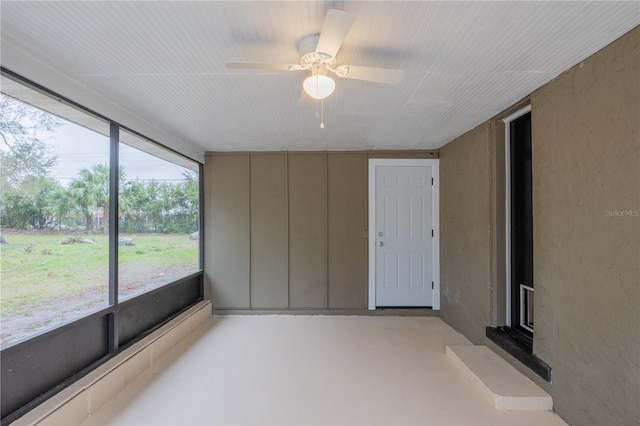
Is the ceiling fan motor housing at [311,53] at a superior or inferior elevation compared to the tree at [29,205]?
superior

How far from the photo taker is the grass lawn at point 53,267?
68.2 inches

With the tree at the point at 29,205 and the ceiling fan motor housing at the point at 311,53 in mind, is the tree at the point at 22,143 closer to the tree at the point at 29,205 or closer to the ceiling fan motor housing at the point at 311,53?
the tree at the point at 29,205

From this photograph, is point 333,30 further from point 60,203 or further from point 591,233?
point 60,203

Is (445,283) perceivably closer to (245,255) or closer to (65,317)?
(245,255)

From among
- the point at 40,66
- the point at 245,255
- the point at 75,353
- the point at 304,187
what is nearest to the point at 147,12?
the point at 40,66

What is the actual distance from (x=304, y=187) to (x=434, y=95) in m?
2.32

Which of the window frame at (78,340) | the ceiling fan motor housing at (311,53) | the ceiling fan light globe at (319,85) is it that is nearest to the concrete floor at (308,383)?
the window frame at (78,340)

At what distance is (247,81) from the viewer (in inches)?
82.7

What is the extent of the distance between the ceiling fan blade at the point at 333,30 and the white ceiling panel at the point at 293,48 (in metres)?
0.15

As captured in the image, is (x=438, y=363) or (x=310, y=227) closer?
(x=438, y=363)

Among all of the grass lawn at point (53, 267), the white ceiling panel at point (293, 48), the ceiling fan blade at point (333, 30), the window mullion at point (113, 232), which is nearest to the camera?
the ceiling fan blade at point (333, 30)

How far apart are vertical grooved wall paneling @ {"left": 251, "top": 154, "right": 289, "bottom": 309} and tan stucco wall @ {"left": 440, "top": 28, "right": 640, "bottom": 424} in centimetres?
291

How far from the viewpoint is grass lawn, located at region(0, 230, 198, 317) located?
173 cm

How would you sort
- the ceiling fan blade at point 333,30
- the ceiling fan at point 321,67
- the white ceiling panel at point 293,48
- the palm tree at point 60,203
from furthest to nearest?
1. the palm tree at point 60,203
2. the ceiling fan at point 321,67
3. the white ceiling panel at point 293,48
4. the ceiling fan blade at point 333,30
